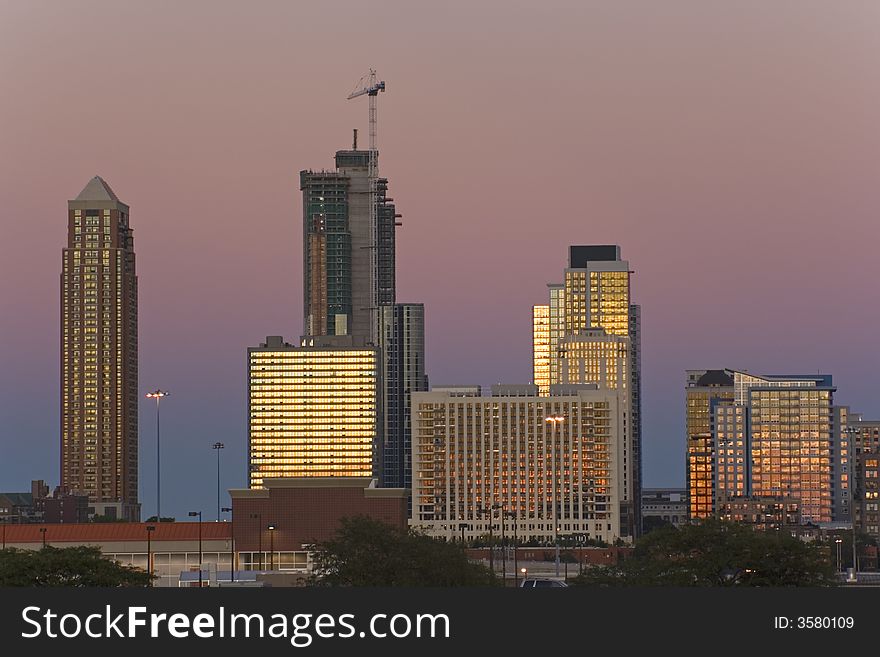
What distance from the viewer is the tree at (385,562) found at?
4729 inches

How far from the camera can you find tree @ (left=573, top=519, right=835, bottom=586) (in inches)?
4424

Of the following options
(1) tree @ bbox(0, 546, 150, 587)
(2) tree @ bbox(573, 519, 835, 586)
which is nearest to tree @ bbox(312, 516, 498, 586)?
(2) tree @ bbox(573, 519, 835, 586)

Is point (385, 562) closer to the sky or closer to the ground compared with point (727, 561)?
closer to the ground

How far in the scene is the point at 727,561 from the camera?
115 meters

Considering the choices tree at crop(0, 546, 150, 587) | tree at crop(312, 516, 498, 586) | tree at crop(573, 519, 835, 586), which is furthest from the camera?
tree at crop(312, 516, 498, 586)

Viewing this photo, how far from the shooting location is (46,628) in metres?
37.8

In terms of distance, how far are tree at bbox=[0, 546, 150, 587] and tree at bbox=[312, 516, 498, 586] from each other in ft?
45.3

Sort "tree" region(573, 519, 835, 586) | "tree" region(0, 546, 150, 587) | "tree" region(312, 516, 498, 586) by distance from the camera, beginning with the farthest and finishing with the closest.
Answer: "tree" region(312, 516, 498, 586), "tree" region(573, 519, 835, 586), "tree" region(0, 546, 150, 587)

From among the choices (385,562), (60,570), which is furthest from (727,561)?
(60,570)

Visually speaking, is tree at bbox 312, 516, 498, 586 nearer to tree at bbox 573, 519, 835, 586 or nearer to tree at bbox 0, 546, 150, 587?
tree at bbox 573, 519, 835, 586

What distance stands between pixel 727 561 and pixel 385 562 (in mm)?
22373

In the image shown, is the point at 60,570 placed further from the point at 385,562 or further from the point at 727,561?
the point at 727,561

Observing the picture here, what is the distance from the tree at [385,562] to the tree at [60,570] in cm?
1381

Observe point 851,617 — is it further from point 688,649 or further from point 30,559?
point 30,559
